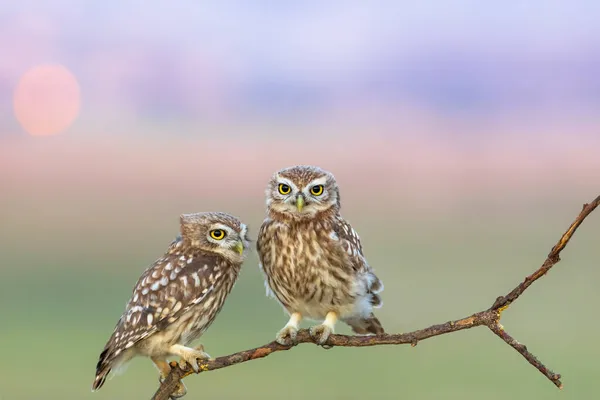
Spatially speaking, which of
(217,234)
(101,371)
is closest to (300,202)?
(217,234)

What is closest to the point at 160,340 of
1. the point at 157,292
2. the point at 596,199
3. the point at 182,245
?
the point at 157,292

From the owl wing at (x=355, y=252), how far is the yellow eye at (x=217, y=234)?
0.56m

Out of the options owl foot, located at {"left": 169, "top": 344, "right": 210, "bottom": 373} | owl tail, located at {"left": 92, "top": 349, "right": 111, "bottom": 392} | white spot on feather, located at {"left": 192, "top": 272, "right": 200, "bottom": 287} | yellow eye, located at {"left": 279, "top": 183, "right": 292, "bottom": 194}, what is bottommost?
owl tail, located at {"left": 92, "top": 349, "right": 111, "bottom": 392}

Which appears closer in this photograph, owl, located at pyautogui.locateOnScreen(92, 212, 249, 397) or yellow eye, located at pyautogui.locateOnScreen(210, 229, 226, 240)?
owl, located at pyautogui.locateOnScreen(92, 212, 249, 397)

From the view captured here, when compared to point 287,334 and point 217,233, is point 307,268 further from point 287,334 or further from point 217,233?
point 217,233

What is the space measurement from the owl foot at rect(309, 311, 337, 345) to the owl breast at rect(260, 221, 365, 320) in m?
0.04

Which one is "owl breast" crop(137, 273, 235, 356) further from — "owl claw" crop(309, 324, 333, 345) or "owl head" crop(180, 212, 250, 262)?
"owl claw" crop(309, 324, 333, 345)

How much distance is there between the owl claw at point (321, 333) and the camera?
2449 millimetres

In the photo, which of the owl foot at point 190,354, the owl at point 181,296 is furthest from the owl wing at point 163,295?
the owl foot at point 190,354

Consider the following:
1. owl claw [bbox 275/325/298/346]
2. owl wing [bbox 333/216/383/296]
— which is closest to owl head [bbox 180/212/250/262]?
owl claw [bbox 275/325/298/346]

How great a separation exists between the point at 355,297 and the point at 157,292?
923mm

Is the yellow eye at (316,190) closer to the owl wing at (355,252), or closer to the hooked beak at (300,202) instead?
the hooked beak at (300,202)

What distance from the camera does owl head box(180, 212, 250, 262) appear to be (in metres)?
2.53

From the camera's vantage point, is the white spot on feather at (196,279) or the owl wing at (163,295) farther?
the white spot on feather at (196,279)
